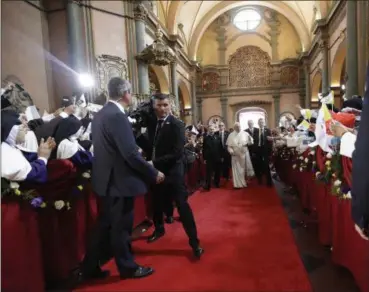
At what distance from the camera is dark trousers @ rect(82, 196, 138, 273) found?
286 cm

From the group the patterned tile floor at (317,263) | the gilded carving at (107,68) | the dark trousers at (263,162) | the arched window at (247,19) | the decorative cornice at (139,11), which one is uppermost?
the arched window at (247,19)

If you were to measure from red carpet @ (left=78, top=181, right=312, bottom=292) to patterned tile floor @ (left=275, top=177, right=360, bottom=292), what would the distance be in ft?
0.30

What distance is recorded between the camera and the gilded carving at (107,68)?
355 inches

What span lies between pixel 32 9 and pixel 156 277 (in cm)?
808

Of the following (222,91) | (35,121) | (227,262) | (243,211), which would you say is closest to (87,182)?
(35,121)

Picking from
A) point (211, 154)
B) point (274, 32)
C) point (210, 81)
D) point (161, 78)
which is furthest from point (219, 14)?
point (211, 154)

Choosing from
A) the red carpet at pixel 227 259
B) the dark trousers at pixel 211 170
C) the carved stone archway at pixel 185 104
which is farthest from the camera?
the carved stone archway at pixel 185 104

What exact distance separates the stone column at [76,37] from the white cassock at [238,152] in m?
4.48

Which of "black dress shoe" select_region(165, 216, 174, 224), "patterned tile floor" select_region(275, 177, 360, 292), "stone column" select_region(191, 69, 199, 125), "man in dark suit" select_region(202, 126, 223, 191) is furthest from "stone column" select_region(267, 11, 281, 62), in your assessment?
"black dress shoe" select_region(165, 216, 174, 224)

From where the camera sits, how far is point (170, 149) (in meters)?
3.70

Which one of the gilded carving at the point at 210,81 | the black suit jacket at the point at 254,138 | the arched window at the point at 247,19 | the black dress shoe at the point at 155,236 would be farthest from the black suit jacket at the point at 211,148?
the arched window at the point at 247,19

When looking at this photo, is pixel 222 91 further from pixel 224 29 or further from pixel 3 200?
pixel 3 200

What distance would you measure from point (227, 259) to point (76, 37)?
7.44m

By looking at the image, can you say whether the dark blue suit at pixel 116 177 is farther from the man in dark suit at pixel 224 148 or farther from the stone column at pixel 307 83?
the stone column at pixel 307 83
